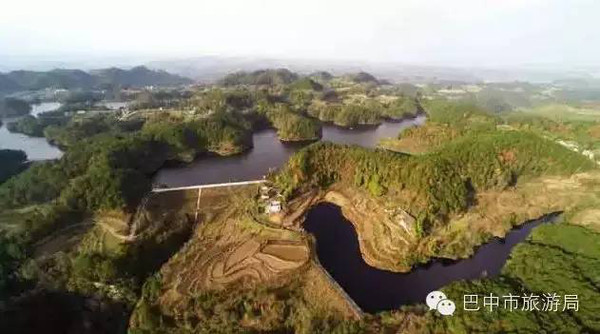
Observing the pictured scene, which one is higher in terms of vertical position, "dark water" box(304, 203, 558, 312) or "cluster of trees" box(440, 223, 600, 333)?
"cluster of trees" box(440, 223, 600, 333)

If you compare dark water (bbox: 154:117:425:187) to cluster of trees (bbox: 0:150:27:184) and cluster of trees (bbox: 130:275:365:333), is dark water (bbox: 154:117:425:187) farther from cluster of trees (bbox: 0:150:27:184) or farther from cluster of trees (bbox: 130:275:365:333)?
cluster of trees (bbox: 130:275:365:333)

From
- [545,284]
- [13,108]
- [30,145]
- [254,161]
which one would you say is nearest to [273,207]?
[545,284]

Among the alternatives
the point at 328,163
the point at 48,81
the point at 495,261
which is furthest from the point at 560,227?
the point at 48,81

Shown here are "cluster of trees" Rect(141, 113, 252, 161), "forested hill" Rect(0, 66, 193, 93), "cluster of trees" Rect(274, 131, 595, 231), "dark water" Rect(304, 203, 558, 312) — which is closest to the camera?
"dark water" Rect(304, 203, 558, 312)

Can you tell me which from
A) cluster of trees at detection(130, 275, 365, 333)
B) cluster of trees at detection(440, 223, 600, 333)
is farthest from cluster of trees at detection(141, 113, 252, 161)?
cluster of trees at detection(440, 223, 600, 333)

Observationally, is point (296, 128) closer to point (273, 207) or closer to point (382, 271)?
point (273, 207)

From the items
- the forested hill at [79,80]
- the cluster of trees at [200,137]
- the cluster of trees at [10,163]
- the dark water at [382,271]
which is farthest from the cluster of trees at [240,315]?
the forested hill at [79,80]

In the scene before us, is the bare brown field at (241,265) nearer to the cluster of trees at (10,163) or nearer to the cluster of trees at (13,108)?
the cluster of trees at (10,163)
